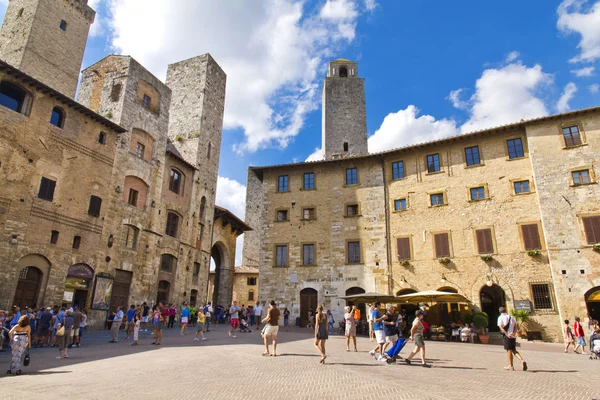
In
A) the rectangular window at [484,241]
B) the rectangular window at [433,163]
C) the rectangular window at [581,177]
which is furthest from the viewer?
the rectangular window at [433,163]

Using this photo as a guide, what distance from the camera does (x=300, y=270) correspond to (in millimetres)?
26547

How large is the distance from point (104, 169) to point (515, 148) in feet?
76.6

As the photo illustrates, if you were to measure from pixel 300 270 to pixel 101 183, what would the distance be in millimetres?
13149

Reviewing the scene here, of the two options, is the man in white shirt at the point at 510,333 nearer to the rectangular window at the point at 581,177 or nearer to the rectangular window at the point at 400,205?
the rectangular window at the point at 581,177

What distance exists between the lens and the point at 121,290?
22.0m

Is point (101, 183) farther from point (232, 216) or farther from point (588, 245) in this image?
point (588, 245)

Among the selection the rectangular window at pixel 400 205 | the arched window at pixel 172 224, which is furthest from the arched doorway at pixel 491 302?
the arched window at pixel 172 224

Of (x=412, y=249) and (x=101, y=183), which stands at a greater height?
(x=101, y=183)

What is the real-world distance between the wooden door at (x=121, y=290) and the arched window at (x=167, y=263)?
102 inches

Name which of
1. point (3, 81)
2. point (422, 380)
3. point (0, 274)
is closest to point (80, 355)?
point (0, 274)

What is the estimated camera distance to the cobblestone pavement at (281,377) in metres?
6.92

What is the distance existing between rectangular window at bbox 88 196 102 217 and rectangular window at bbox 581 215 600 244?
25.2 metres

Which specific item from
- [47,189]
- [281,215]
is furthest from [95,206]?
[281,215]

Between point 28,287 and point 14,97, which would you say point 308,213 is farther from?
point 14,97
